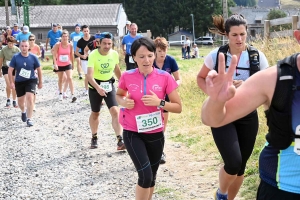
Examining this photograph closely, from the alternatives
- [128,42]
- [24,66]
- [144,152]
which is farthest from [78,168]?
[128,42]

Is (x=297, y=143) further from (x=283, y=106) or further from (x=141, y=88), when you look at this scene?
(x=141, y=88)

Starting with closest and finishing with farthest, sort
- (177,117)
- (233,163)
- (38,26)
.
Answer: (233,163), (177,117), (38,26)

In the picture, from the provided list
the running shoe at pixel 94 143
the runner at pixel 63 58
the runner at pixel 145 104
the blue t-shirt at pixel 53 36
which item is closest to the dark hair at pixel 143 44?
the runner at pixel 145 104

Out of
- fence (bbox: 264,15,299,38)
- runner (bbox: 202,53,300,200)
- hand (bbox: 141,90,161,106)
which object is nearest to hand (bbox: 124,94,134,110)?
hand (bbox: 141,90,161,106)

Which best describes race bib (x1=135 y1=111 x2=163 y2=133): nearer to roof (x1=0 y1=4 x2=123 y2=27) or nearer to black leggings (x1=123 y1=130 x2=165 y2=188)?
black leggings (x1=123 y1=130 x2=165 y2=188)

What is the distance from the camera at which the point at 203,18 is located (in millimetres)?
78000

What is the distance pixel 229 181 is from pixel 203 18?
75.1 metres

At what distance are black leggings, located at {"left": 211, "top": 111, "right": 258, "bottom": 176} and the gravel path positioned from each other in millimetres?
1137

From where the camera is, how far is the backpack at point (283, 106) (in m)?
2.28

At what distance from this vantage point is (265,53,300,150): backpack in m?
2.28

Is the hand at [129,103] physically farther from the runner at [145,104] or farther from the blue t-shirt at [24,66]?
the blue t-shirt at [24,66]

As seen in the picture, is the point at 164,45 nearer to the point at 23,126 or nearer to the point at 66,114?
the point at 23,126

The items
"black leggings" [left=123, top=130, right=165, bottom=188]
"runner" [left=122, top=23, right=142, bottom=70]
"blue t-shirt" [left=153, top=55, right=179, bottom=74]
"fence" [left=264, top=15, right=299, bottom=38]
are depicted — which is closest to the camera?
"black leggings" [left=123, top=130, right=165, bottom=188]

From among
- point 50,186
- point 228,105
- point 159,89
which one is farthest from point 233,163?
point 50,186
